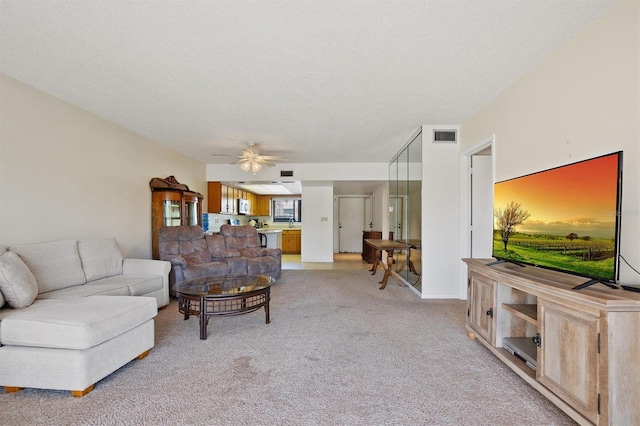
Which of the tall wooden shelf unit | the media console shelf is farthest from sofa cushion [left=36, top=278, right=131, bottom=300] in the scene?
the media console shelf

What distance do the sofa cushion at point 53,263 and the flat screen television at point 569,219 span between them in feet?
13.4

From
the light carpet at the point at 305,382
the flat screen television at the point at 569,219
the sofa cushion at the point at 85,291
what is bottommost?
the light carpet at the point at 305,382

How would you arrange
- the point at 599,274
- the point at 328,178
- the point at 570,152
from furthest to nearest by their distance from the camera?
the point at 328,178, the point at 570,152, the point at 599,274

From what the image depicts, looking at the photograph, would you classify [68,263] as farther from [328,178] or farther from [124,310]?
[328,178]

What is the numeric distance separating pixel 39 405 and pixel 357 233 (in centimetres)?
892

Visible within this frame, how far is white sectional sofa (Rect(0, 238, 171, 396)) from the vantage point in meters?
1.91

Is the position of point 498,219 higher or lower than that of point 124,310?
higher

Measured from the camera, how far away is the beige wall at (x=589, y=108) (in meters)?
1.73

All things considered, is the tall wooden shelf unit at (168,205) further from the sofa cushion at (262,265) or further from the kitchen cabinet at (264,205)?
the kitchen cabinet at (264,205)

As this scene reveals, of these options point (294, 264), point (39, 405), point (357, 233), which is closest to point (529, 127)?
point (39, 405)

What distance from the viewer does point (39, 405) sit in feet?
5.99

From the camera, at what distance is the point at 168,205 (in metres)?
5.08

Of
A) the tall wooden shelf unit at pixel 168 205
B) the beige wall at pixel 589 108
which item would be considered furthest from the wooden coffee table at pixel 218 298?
the beige wall at pixel 589 108

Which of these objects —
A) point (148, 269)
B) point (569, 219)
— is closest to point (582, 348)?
point (569, 219)
